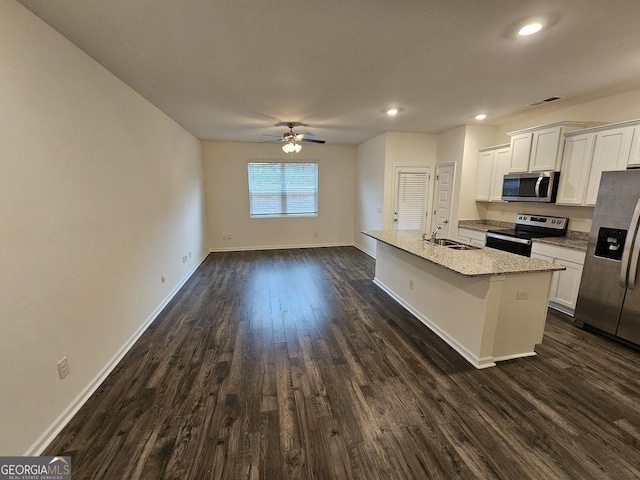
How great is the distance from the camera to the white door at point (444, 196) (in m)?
5.45

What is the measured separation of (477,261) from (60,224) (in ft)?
11.1

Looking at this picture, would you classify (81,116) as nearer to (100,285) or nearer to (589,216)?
(100,285)

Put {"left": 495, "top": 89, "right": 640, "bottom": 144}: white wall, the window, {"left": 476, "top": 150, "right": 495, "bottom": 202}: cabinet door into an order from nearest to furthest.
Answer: {"left": 495, "top": 89, "right": 640, "bottom": 144}: white wall → {"left": 476, "top": 150, "right": 495, "bottom": 202}: cabinet door → the window

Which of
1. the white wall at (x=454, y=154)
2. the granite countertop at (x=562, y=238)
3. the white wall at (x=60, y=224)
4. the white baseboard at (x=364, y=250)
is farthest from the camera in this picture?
the white baseboard at (x=364, y=250)

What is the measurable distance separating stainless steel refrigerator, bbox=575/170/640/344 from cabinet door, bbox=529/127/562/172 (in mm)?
1001

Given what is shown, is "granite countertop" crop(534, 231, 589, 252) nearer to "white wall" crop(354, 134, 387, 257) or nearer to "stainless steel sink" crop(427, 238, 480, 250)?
"stainless steel sink" crop(427, 238, 480, 250)

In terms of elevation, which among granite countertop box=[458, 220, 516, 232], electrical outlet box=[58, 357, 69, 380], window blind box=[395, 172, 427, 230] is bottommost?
electrical outlet box=[58, 357, 69, 380]

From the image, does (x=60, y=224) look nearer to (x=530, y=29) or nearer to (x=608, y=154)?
(x=530, y=29)

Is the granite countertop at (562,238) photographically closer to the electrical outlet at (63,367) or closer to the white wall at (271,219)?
the white wall at (271,219)

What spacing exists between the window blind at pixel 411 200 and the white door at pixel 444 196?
0.26 m

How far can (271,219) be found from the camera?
278 inches

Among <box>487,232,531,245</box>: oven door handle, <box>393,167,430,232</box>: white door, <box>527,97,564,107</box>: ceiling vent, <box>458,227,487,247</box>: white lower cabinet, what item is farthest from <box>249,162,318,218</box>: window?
<box>527,97,564,107</box>: ceiling vent

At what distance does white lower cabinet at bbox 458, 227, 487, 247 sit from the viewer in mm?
4576

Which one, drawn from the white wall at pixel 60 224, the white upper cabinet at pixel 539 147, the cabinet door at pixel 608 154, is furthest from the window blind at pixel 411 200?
the white wall at pixel 60 224
